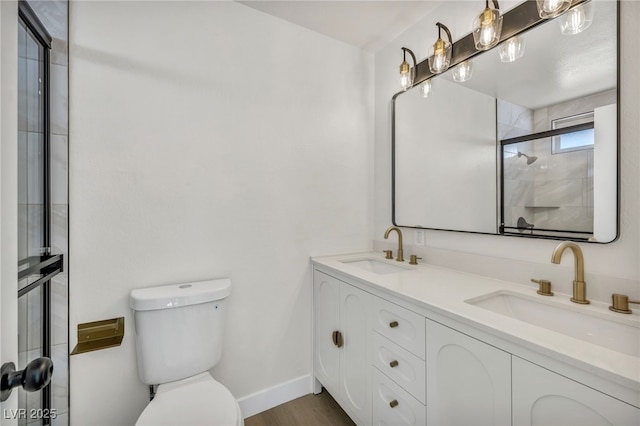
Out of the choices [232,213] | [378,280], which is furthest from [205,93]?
Answer: [378,280]

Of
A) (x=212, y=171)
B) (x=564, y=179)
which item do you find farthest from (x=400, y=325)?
(x=212, y=171)

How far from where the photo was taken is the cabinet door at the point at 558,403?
2.06 ft

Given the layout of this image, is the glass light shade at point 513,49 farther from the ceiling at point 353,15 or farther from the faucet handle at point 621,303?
the faucet handle at point 621,303

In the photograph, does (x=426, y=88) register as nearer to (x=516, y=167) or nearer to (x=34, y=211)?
(x=516, y=167)

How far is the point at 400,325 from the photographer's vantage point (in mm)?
1164

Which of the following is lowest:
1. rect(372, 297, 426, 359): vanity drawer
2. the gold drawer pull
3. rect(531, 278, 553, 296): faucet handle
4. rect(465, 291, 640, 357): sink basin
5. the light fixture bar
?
the gold drawer pull

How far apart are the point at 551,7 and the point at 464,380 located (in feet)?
4.69

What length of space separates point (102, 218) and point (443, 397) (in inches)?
64.0

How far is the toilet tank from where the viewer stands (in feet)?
4.11

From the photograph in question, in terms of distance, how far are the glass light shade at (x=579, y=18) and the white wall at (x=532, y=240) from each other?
0.09 m

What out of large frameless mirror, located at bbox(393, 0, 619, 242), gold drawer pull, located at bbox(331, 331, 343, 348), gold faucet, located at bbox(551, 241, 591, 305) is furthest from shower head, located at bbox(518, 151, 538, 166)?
gold drawer pull, located at bbox(331, 331, 343, 348)

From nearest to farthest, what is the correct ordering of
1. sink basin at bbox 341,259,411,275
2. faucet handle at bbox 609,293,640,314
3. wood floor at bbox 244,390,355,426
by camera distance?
faucet handle at bbox 609,293,640,314
wood floor at bbox 244,390,355,426
sink basin at bbox 341,259,411,275

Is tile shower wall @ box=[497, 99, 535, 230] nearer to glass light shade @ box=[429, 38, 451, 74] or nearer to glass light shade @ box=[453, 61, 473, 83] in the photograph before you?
glass light shade @ box=[453, 61, 473, 83]

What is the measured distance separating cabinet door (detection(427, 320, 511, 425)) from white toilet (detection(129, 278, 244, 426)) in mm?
770
